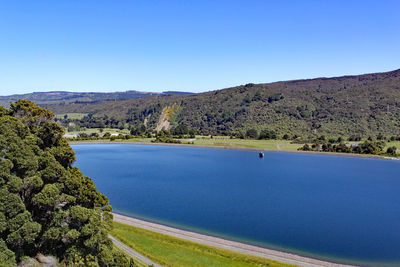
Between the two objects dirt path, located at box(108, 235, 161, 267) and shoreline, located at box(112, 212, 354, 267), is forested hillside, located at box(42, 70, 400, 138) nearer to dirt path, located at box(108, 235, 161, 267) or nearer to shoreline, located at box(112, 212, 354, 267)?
shoreline, located at box(112, 212, 354, 267)

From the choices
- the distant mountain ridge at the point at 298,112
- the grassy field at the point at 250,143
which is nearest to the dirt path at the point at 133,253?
the grassy field at the point at 250,143

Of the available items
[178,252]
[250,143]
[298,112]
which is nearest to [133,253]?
[178,252]

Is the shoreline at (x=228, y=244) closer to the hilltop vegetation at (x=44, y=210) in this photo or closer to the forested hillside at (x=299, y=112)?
the hilltop vegetation at (x=44, y=210)

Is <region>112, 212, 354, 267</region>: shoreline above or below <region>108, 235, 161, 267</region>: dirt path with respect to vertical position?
below

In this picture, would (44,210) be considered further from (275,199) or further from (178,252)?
(275,199)

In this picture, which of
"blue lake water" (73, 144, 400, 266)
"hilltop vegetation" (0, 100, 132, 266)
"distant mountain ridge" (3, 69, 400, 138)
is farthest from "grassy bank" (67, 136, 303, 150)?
"hilltop vegetation" (0, 100, 132, 266)
